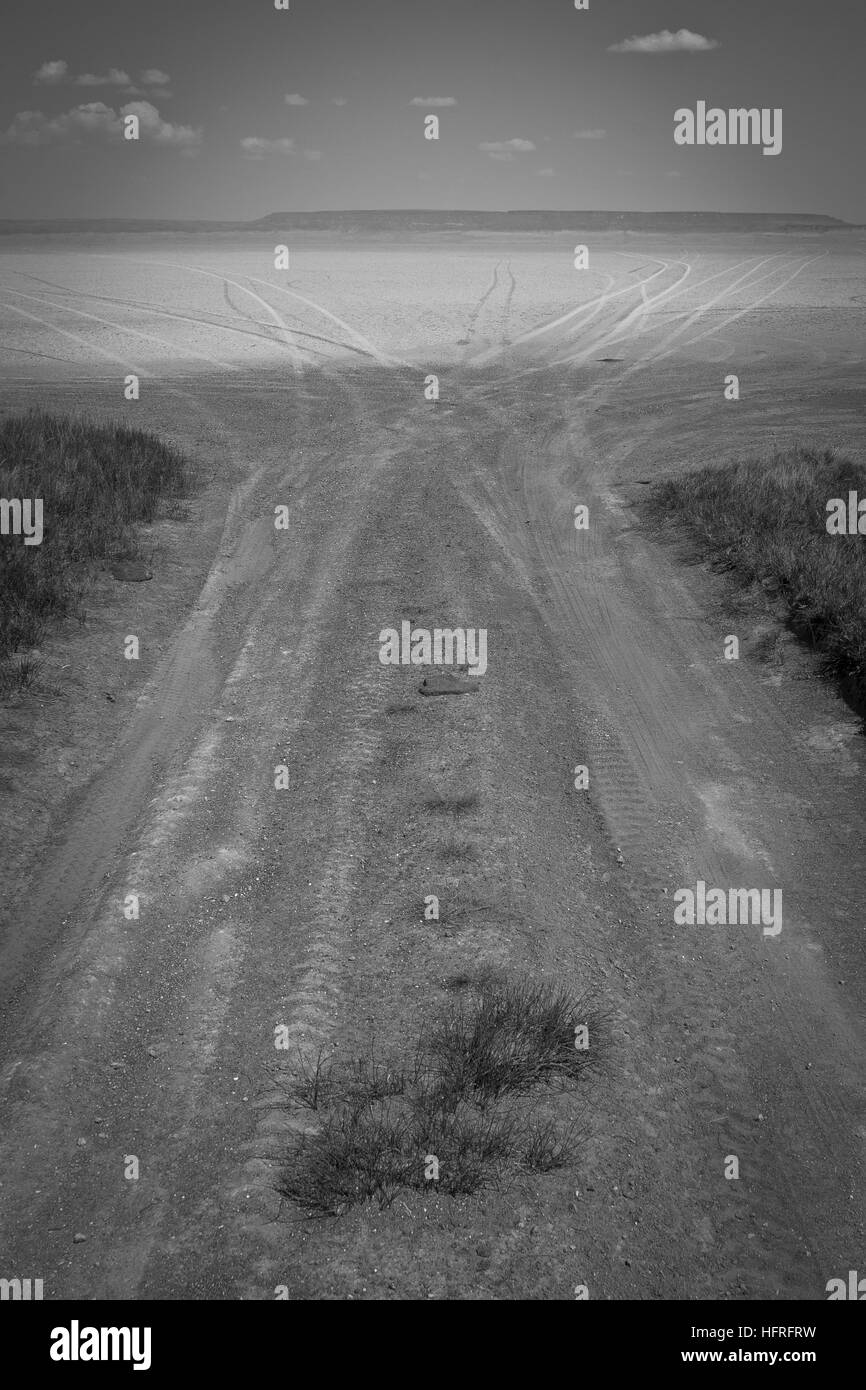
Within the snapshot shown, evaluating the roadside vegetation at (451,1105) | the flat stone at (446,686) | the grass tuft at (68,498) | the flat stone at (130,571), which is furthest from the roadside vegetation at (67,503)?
the roadside vegetation at (451,1105)

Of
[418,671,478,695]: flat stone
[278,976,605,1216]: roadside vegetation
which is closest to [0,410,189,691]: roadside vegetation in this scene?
[418,671,478,695]: flat stone

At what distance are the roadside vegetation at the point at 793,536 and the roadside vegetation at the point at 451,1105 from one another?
4819 mm

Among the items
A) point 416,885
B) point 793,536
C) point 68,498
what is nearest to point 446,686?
point 416,885

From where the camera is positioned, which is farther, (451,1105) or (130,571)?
(130,571)

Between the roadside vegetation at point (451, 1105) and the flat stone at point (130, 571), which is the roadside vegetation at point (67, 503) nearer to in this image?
the flat stone at point (130, 571)

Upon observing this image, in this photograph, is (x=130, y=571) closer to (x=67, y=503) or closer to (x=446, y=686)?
(x=67, y=503)

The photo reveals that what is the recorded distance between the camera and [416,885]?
20.3 feet

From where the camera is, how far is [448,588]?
10.7 meters

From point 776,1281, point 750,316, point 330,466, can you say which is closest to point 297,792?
point 776,1281

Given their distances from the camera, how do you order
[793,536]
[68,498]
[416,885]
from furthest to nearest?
[68,498], [793,536], [416,885]

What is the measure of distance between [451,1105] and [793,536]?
8.58 m

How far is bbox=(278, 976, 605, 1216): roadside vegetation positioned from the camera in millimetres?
4273
